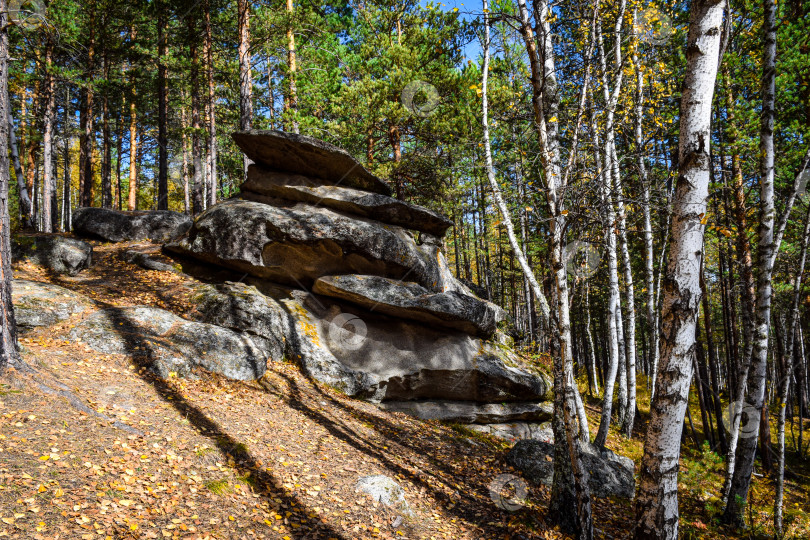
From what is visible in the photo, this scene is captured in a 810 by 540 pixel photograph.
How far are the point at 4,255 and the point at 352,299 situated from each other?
6.99 metres

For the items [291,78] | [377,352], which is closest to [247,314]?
[377,352]

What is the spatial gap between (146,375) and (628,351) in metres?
11.9

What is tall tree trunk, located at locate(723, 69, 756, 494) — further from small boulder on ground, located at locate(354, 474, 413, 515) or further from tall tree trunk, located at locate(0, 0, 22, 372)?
tall tree trunk, located at locate(0, 0, 22, 372)

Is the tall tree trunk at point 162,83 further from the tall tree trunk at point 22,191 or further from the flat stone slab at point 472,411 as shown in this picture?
the flat stone slab at point 472,411

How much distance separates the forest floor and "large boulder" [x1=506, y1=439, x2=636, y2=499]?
0.30 m

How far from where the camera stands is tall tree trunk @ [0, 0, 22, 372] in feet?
16.8

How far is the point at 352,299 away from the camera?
10.9 m

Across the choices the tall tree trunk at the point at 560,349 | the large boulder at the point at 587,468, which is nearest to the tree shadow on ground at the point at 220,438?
the tall tree trunk at the point at 560,349

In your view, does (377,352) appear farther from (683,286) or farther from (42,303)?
(683,286)

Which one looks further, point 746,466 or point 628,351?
point 628,351

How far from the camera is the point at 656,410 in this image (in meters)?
3.04

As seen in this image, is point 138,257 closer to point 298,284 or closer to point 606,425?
point 298,284

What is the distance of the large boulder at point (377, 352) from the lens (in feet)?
31.7

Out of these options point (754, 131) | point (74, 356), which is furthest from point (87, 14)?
point (754, 131)
